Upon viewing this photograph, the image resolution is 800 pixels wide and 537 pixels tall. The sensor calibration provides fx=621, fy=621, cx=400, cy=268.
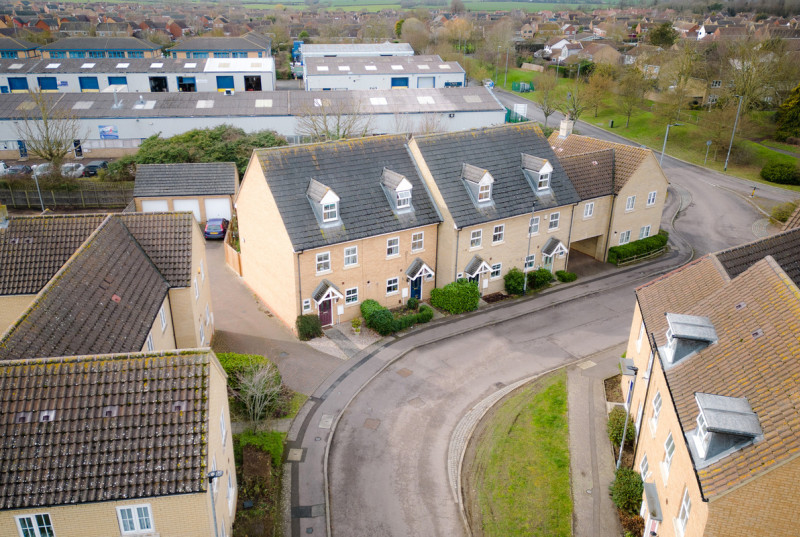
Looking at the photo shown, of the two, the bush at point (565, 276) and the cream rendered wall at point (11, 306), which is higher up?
the cream rendered wall at point (11, 306)

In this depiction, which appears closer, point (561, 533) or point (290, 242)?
point (561, 533)

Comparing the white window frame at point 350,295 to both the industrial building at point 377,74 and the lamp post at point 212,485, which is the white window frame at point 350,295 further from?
the industrial building at point 377,74

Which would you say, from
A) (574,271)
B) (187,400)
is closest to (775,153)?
(574,271)

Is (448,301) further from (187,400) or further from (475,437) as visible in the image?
(187,400)

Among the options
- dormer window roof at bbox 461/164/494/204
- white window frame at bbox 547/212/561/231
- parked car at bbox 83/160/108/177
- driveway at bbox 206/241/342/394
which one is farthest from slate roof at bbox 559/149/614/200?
parked car at bbox 83/160/108/177

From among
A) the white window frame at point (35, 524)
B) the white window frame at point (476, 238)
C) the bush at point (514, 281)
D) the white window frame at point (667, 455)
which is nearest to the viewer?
the white window frame at point (35, 524)

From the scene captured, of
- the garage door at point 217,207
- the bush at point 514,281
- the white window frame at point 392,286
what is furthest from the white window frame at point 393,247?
the garage door at point 217,207
